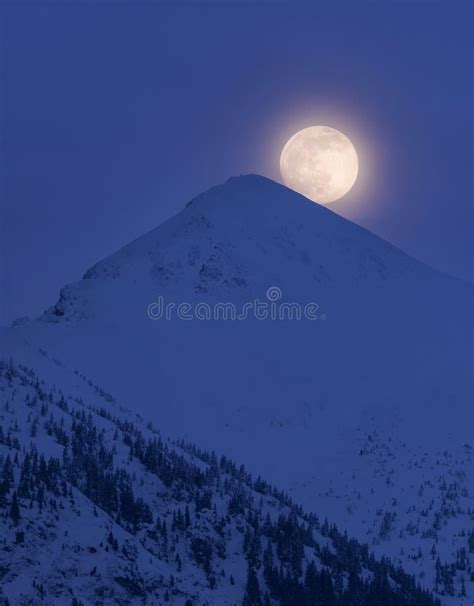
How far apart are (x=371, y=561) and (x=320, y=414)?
29808mm

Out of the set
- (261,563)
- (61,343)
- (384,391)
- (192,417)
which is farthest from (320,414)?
(261,563)

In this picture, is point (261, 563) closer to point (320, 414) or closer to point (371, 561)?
point (371, 561)

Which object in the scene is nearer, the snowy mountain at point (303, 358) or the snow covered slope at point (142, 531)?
the snow covered slope at point (142, 531)

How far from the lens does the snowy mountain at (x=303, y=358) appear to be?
59.6m

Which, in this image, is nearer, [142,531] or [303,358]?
[142,531]

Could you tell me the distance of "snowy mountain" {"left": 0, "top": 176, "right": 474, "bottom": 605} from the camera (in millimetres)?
59594

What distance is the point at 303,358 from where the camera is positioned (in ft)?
276

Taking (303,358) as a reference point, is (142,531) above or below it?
below

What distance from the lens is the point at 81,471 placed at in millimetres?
41312

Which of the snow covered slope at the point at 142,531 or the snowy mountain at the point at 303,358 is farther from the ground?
the snowy mountain at the point at 303,358

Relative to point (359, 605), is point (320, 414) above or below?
above

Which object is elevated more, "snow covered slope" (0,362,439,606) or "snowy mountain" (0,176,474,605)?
"snowy mountain" (0,176,474,605)

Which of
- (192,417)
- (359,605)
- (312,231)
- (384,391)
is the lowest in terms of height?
(359,605)

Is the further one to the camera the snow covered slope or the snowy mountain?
the snowy mountain
